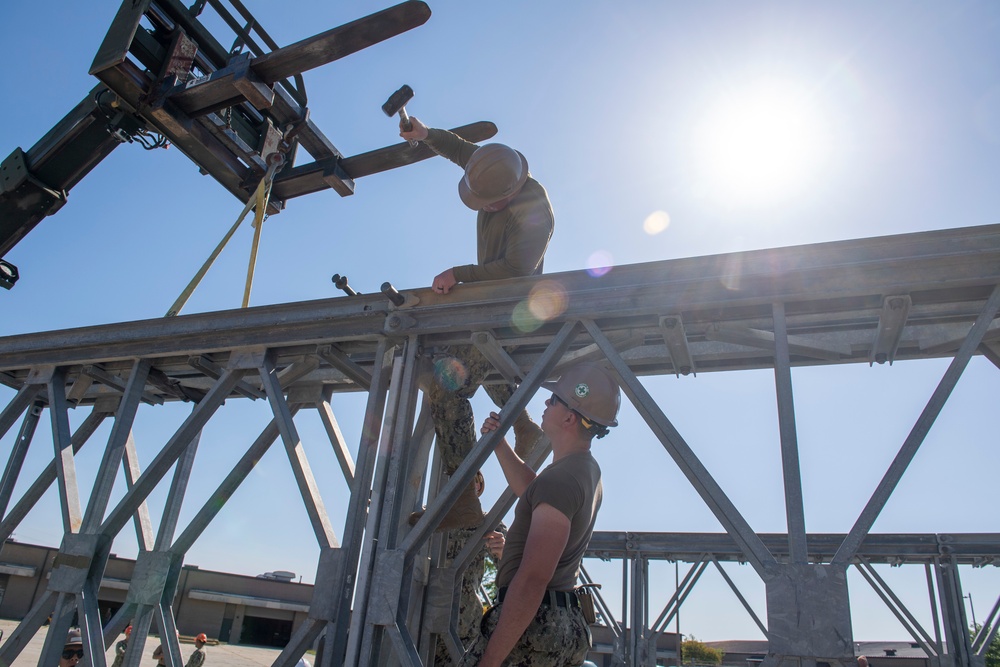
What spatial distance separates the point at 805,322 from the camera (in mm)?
3805

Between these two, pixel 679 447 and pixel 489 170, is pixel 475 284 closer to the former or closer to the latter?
pixel 489 170

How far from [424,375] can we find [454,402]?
0.24 m

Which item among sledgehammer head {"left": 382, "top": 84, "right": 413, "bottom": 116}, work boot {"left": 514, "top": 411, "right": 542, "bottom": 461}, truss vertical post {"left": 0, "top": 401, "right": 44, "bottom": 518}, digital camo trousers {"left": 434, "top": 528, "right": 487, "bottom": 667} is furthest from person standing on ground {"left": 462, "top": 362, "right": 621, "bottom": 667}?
truss vertical post {"left": 0, "top": 401, "right": 44, "bottom": 518}

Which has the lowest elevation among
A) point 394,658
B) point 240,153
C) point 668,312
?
point 394,658

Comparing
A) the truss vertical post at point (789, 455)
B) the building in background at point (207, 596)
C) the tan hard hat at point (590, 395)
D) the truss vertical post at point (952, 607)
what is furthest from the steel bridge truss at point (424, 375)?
the building in background at point (207, 596)

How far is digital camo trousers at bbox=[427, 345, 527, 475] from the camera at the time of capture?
4008mm

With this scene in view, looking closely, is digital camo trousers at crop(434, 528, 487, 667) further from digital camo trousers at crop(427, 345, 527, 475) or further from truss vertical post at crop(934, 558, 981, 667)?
truss vertical post at crop(934, 558, 981, 667)

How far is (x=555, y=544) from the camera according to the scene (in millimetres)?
2555

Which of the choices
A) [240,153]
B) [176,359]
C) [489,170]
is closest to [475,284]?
[489,170]

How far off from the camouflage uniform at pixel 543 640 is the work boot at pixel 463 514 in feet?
3.41

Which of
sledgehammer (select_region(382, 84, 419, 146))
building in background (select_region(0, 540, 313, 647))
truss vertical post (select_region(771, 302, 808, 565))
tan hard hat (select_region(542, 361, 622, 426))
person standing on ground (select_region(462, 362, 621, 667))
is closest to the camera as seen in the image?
person standing on ground (select_region(462, 362, 621, 667))

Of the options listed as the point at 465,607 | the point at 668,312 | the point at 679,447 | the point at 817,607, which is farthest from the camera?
the point at 465,607

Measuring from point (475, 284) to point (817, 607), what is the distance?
2318 millimetres

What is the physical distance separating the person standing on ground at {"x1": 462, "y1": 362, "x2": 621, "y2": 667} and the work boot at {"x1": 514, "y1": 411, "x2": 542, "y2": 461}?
4.26ft
